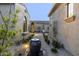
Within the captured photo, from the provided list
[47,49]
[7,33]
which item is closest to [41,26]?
[47,49]

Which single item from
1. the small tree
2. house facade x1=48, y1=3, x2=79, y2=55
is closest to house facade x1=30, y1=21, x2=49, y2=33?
house facade x1=48, y1=3, x2=79, y2=55

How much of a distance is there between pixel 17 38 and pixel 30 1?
687mm

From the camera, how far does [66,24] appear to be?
3670mm

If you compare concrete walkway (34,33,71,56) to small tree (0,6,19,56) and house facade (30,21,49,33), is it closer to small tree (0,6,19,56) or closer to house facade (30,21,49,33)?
house facade (30,21,49,33)

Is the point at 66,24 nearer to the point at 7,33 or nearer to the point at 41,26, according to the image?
the point at 41,26

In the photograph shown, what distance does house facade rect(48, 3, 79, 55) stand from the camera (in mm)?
3588

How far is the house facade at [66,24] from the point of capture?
3.59 meters

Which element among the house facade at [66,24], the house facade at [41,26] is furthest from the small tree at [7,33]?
the house facade at [66,24]

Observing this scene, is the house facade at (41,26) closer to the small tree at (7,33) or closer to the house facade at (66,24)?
the house facade at (66,24)

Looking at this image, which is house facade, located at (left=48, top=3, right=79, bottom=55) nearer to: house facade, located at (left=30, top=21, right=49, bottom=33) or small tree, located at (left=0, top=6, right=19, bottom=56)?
house facade, located at (left=30, top=21, right=49, bottom=33)

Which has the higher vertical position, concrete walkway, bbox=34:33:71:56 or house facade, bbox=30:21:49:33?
house facade, bbox=30:21:49:33

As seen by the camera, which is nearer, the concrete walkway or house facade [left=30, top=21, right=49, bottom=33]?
the concrete walkway

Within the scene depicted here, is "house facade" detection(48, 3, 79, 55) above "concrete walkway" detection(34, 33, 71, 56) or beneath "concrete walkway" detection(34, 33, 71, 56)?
above

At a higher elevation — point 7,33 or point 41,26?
point 41,26
